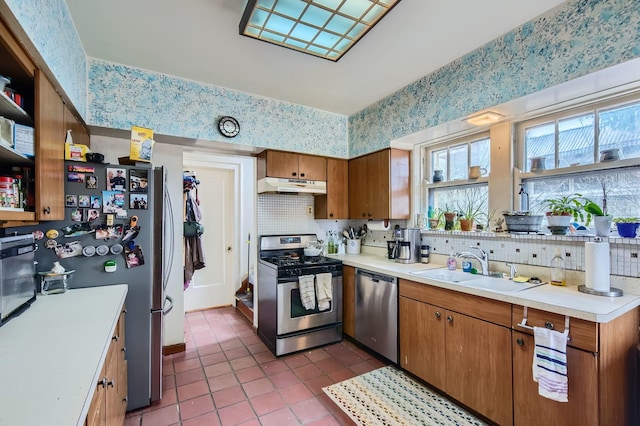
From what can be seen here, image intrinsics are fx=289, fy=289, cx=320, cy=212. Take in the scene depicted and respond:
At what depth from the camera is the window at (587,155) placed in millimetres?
1895

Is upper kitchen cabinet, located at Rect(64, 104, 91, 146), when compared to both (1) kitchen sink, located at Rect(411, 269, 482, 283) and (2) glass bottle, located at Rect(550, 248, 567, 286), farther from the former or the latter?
→ (2) glass bottle, located at Rect(550, 248, 567, 286)

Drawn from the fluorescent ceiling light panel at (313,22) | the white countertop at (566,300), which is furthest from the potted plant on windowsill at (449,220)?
the fluorescent ceiling light panel at (313,22)

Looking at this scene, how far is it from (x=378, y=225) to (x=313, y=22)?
7.49 ft

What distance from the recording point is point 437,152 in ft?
10.6

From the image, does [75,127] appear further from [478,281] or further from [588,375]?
[588,375]

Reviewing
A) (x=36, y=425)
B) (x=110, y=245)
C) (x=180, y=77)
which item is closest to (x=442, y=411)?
(x=36, y=425)

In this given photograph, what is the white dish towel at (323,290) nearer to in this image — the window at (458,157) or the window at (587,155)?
the window at (458,157)

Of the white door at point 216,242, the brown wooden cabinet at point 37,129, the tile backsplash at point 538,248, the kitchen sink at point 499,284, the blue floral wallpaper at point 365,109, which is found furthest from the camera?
the white door at point 216,242

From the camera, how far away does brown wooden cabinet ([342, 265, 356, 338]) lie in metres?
3.12

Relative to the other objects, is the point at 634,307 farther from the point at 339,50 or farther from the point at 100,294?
the point at 100,294

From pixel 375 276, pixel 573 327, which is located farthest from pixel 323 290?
pixel 573 327

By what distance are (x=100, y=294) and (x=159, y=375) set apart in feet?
2.73

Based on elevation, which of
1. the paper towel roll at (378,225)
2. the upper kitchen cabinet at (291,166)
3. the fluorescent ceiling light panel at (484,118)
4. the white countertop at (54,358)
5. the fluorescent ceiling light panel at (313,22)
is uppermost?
the fluorescent ceiling light panel at (313,22)

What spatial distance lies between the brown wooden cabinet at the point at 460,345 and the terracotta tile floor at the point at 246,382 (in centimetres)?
59
